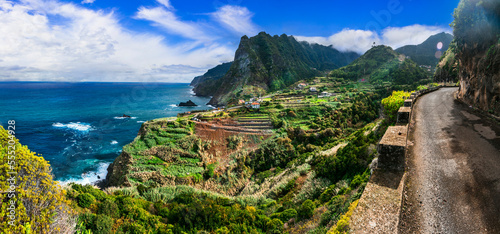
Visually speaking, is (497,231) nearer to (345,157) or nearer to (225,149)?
(345,157)

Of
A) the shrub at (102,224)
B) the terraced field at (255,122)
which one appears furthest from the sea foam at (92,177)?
the shrub at (102,224)

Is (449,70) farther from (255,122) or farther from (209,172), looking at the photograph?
(209,172)

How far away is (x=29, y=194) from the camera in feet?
18.6

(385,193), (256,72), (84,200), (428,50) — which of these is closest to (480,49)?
(385,193)

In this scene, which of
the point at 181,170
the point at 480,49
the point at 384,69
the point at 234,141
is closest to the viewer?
the point at 480,49

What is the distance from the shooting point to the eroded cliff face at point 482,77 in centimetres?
1406

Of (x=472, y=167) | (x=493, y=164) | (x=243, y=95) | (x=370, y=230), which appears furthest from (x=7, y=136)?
(x=243, y=95)

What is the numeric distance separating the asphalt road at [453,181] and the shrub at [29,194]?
963cm

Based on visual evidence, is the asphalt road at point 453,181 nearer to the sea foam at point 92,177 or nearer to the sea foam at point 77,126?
the sea foam at point 92,177

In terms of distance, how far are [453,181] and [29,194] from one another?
41.3ft

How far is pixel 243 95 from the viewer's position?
116625mm

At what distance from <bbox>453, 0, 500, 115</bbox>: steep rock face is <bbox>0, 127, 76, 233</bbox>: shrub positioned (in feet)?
75.0

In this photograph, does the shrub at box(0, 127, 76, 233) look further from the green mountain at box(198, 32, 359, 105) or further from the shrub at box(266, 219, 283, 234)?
the green mountain at box(198, 32, 359, 105)

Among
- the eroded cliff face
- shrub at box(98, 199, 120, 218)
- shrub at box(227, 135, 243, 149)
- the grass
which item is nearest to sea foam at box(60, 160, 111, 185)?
the grass
